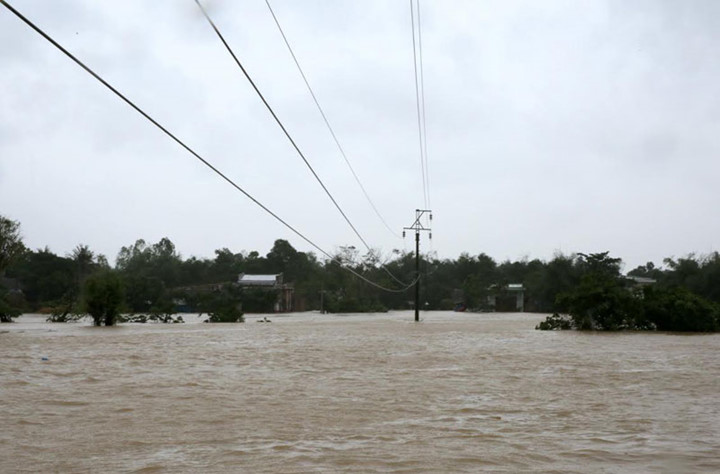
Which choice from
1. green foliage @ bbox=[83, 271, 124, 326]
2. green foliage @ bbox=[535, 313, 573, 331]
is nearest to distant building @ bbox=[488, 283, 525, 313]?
green foliage @ bbox=[535, 313, 573, 331]

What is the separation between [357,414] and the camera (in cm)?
889

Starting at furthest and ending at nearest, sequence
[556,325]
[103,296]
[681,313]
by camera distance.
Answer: [103,296] < [556,325] < [681,313]

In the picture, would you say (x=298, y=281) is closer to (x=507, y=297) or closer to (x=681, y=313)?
(x=507, y=297)

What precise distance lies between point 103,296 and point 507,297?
209 ft

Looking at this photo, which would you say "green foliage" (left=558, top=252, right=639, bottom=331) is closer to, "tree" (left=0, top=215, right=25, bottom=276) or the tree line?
the tree line

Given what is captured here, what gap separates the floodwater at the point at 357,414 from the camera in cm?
640

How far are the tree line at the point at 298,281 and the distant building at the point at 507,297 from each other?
1.20 feet

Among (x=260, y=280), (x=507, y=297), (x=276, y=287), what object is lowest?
(x=276, y=287)

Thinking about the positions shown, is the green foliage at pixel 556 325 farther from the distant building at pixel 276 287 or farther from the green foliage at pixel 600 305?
the distant building at pixel 276 287

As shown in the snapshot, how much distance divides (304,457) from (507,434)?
7.88 feet

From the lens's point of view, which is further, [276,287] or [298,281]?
[298,281]

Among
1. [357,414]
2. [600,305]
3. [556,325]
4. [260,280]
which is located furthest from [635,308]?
[260,280]

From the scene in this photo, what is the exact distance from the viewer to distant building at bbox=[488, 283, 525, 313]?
294ft

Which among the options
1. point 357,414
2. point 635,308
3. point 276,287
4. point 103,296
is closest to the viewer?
point 357,414
